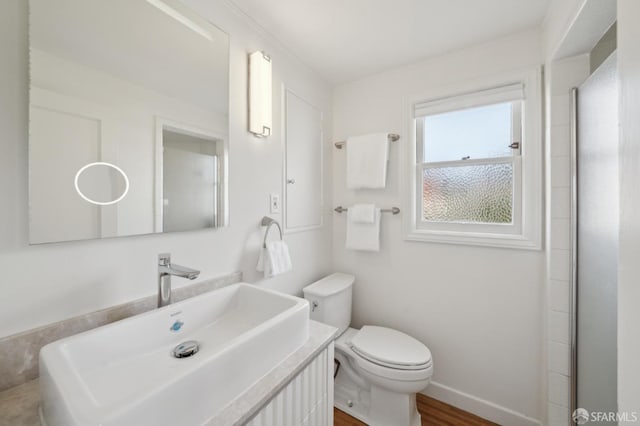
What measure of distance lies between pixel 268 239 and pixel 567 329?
1588 mm

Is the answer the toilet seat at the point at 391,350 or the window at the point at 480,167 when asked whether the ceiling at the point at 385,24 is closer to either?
the window at the point at 480,167

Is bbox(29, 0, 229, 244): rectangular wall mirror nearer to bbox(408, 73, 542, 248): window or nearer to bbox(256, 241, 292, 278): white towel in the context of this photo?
bbox(256, 241, 292, 278): white towel

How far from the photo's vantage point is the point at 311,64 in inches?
68.6

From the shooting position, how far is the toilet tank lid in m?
1.59

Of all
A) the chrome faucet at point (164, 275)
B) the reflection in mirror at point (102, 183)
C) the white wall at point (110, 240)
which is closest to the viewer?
the white wall at point (110, 240)

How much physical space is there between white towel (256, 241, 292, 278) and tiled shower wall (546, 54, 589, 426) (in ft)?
4.56

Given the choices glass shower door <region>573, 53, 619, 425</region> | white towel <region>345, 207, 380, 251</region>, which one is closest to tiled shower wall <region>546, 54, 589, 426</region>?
glass shower door <region>573, 53, 619, 425</region>

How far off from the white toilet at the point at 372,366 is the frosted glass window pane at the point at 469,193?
2.79 feet

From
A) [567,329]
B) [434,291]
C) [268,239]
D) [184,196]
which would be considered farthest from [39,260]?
[567,329]

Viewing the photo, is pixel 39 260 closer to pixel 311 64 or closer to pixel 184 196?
pixel 184 196

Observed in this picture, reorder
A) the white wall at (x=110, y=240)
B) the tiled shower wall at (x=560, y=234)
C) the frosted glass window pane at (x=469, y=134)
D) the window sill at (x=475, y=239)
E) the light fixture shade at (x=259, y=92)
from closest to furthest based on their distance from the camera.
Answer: the white wall at (x=110, y=240) → the tiled shower wall at (x=560, y=234) → the light fixture shade at (x=259, y=92) → the window sill at (x=475, y=239) → the frosted glass window pane at (x=469, y=134)

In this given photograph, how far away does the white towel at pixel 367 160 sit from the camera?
1745mm

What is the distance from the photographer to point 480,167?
1598 millimetres

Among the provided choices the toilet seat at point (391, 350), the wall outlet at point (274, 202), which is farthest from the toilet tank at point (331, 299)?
the wall outlet at point (274, 202)
